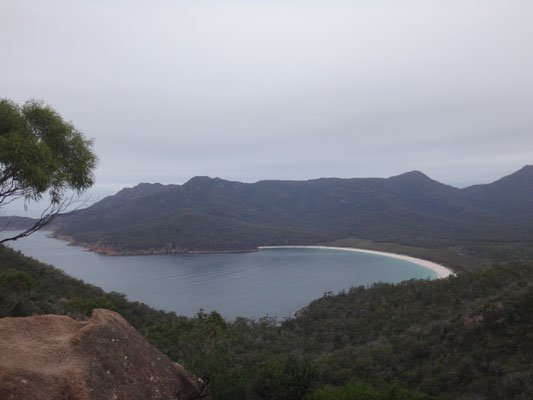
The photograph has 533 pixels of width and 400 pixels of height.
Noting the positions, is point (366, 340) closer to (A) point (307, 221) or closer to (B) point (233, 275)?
(B) point (233, 275)

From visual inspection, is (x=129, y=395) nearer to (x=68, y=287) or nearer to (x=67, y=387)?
(x=67, y=387)

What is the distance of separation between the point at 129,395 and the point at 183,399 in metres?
1.72

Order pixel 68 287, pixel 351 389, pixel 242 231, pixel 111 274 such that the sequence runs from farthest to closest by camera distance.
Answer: pixel 242 231, pixel 111 274, pixel 68 287, pixel 351 389

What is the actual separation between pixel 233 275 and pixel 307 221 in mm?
106907

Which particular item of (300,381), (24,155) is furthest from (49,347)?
(300,381)

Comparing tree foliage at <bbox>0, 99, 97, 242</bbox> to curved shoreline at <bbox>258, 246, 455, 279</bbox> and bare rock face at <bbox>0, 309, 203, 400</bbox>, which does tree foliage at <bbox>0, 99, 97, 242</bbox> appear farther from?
curved shoreline at <bbox>258, 246, 455, 279</bbox>

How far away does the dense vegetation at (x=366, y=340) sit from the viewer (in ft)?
34.2

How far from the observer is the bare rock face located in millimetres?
5473

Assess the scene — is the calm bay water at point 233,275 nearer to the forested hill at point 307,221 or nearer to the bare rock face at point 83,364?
the forested hill at point 307,221

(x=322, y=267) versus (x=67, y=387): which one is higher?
(x=67, y=387)

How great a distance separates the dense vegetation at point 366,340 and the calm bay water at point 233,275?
2891 centimetres

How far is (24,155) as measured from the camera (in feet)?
20.8

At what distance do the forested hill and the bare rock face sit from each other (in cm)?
11446

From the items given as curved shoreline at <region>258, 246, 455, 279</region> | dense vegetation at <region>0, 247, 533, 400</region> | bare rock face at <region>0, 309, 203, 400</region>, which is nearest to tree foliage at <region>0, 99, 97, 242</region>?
bare rock face at <region>0, 309, 203, 400</region>
